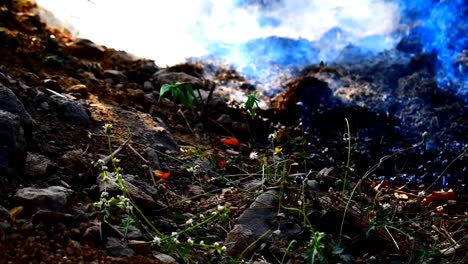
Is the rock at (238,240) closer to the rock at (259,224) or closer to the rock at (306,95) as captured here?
the rock at (259,224)

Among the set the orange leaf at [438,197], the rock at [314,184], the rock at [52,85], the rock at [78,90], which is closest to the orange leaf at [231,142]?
the rock at [314,184]

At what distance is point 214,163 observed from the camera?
10.8 feet

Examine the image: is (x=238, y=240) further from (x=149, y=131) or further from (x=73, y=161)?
(x=149, y=131)

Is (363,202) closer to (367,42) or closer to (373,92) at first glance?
(373,92)

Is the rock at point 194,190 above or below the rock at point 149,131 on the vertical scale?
below

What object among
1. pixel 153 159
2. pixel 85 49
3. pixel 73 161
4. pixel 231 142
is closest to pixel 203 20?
pixel 85 49

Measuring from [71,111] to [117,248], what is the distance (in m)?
1.31

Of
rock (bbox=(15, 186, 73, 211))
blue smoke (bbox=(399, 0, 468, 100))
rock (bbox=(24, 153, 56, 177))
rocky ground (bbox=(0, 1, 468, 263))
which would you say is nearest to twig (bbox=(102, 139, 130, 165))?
rocky ground (bbox=(0, 1, 468, 263))

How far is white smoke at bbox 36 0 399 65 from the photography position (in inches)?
231

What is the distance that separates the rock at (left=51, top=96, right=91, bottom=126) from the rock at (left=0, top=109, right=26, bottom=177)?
71 centimetres

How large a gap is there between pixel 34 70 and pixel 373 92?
9.44 feet

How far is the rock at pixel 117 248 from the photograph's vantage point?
206 cm

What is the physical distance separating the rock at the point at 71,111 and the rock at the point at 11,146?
0.71m

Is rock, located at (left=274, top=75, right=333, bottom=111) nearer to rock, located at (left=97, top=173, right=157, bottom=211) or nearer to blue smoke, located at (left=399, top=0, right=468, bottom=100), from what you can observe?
blue smoke, located at (left=399, top=0, right=468, bottom=100)
